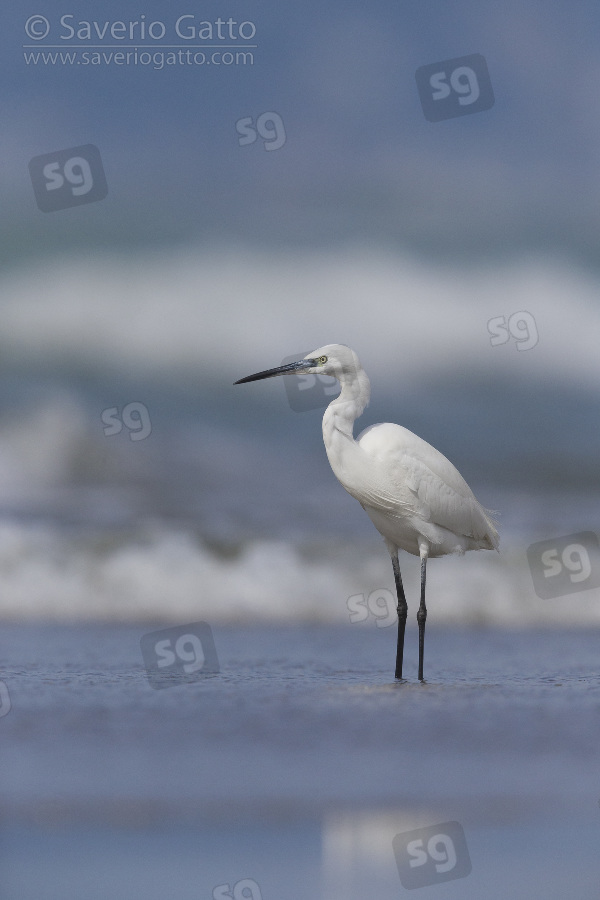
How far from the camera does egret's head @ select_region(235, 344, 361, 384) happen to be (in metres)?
6.98

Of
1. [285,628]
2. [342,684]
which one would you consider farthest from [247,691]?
[285,628]

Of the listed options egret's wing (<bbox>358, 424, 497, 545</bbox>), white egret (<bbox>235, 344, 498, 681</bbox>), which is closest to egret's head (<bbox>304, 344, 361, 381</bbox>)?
white egret (<bbox>235, 344, 498, 681</bbox>)

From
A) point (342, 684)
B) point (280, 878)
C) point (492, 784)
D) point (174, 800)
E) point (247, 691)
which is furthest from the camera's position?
point (342, 684)

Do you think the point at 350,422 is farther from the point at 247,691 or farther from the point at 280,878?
the point at 280,878

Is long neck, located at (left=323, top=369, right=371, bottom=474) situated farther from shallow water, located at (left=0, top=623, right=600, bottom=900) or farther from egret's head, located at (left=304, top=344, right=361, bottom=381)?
shallow water, located at (left=0, top=623, right=600, bottom=900)

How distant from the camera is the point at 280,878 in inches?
128

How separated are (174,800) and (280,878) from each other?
809mm

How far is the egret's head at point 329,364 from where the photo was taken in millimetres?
6984

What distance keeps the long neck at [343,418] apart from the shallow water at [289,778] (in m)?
1.27

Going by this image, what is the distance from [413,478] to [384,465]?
18 centimetres

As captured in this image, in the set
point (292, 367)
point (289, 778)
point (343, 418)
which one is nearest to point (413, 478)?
point (343, 418)

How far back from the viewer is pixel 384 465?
6.95 m

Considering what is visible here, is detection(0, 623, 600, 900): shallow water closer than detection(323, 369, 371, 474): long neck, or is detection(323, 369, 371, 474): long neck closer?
detection(0, 623, 600, 900): shallow water

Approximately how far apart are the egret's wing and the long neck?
134 millimetres
